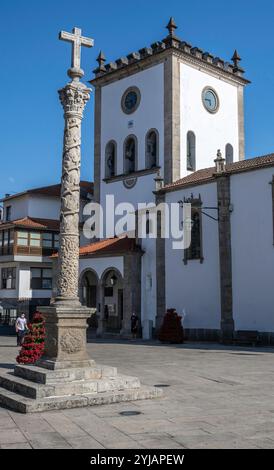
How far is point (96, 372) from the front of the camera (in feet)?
33.7

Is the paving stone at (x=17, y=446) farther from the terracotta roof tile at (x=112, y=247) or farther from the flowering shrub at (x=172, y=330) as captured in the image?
the terracotta roof tile at (x=112, y=247)

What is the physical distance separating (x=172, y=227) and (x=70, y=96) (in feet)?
59.8

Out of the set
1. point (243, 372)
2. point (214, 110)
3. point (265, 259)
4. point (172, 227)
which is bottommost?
point (243, 372)

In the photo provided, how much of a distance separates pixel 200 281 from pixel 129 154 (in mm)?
12633

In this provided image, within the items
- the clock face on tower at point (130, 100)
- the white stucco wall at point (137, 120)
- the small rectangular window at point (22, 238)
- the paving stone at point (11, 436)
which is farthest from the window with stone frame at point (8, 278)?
the paving stone at point (11, 436)

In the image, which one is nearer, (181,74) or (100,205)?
(181,74)

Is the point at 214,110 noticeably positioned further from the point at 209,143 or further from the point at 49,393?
the point at 49,393

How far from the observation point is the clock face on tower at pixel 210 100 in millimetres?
35250

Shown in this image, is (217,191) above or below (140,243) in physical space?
above

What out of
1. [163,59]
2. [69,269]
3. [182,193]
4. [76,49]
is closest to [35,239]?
[182,193]

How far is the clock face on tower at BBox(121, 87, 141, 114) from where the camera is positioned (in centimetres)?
3544

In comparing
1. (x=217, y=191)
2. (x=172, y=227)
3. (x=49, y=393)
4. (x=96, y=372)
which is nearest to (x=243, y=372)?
(x=96, y=372)

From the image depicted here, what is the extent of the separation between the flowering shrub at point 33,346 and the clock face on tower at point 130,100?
81.3 ft

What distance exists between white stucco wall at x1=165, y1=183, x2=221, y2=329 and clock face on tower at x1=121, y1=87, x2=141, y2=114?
9701 millimetres
